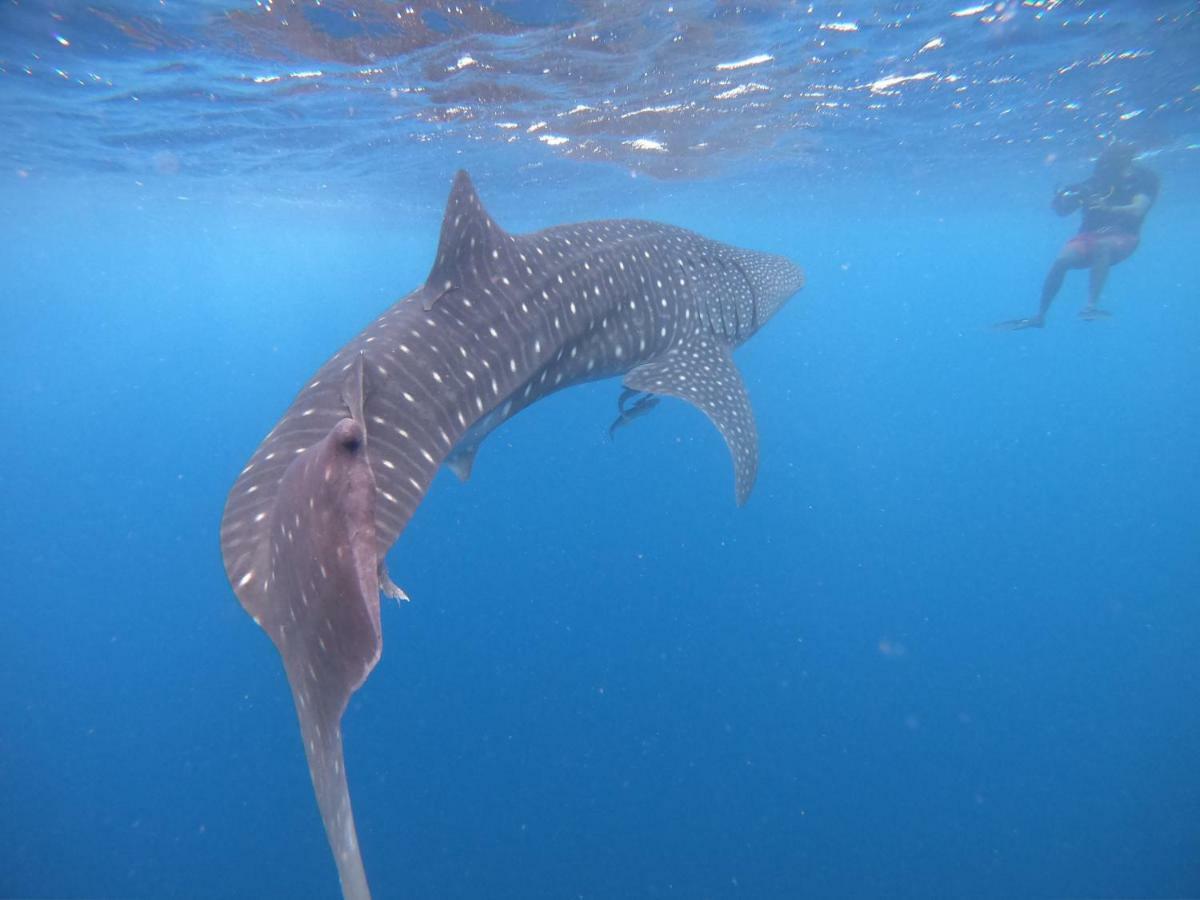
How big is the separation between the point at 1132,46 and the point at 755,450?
13.4 m

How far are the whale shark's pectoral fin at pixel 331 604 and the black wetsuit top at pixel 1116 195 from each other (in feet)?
67.6

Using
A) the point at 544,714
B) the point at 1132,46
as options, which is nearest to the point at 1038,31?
the point at 1132,46

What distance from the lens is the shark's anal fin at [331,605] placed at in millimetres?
1909

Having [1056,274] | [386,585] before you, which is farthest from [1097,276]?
[386,585]

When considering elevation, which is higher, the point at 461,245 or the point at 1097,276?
the point at 461,245

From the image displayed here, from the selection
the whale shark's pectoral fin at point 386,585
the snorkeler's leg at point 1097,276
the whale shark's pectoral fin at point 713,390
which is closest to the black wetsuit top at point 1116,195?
the snorkeler's leg at point 1097,276

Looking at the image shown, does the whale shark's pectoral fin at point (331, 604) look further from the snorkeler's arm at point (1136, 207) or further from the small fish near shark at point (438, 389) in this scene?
the snorkeler's arm at point (1136, 207)

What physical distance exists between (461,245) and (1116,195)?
750 inches

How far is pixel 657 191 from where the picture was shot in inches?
1147

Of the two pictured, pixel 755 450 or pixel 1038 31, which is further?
pixel 1038 31

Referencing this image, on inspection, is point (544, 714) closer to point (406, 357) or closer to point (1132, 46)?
point (406, 357)

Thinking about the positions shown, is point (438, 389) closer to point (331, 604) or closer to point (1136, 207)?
point (331, 604)

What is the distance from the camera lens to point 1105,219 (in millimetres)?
15977

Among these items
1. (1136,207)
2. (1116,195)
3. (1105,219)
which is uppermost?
(1116,195)
